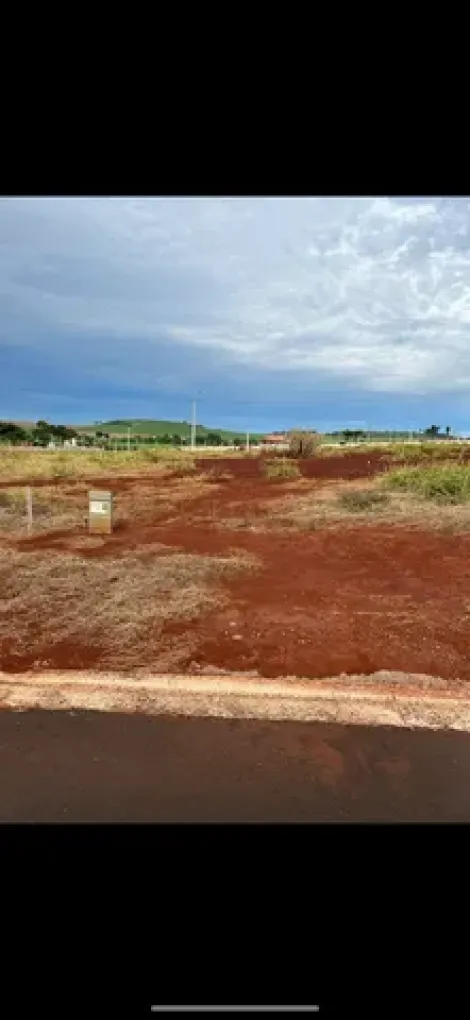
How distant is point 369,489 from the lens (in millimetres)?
13352

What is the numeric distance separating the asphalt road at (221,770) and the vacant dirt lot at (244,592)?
892 mm

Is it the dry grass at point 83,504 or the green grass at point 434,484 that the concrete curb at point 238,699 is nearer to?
the dry grass at point 83,504

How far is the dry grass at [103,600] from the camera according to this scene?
3.95m

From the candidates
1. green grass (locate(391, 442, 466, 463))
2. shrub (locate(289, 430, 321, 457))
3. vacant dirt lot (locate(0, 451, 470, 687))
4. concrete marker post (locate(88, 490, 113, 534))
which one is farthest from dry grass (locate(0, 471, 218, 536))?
shrub (locate(289, 430, 321, 457))

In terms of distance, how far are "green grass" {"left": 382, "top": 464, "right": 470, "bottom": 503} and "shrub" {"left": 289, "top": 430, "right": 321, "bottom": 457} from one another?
13809mm

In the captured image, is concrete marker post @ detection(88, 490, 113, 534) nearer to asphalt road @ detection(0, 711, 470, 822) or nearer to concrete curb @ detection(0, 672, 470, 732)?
concrete curb @ detection(0, 672, 470, 732)

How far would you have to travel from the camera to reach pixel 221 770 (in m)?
2.37

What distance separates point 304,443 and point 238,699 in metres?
26.7

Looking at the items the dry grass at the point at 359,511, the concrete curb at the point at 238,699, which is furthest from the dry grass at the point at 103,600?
the dry grass at the point at 359,511
